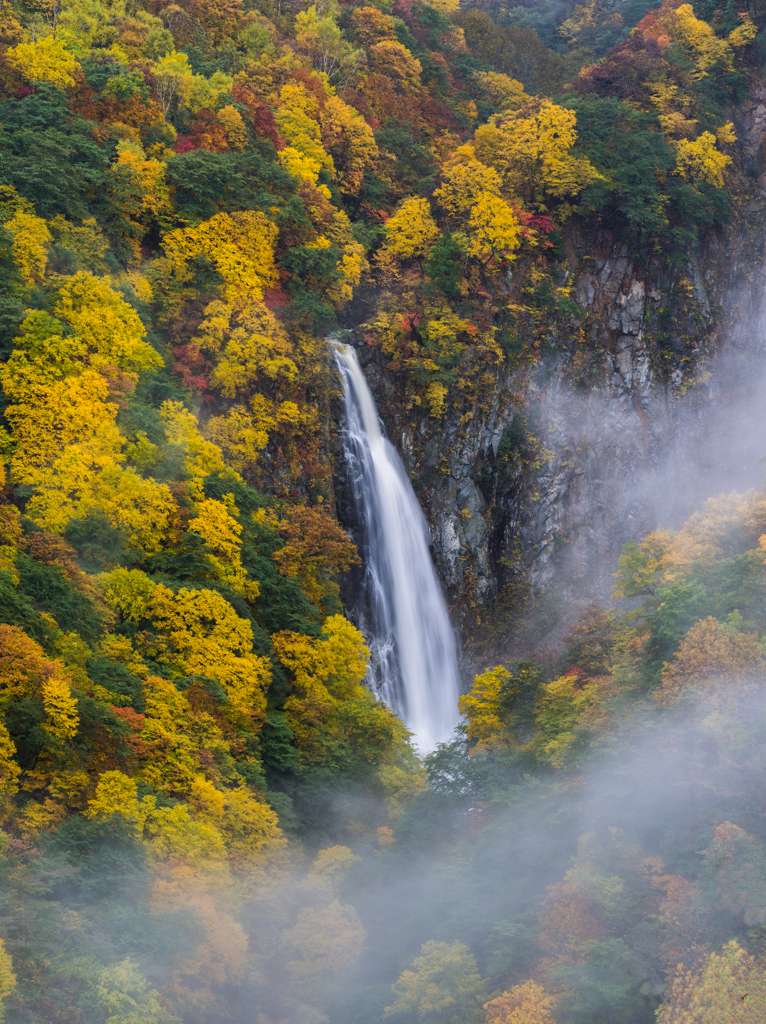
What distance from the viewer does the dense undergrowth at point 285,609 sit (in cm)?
2012

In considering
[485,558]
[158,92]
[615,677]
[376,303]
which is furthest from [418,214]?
[615,677]

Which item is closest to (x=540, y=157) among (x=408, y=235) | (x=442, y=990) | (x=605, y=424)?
(x=408, y=235)

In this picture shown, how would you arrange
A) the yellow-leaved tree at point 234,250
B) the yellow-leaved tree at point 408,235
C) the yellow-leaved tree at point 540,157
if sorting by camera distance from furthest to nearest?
the yellow-leaved tree at point 540,157, the yellow-leaved tree at point 408,235, the yellow-leaved tree at point 234,250

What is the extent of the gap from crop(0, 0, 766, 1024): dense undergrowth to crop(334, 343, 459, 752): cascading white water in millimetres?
1978

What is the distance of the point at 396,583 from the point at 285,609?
424 inches

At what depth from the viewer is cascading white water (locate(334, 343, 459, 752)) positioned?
132 feet

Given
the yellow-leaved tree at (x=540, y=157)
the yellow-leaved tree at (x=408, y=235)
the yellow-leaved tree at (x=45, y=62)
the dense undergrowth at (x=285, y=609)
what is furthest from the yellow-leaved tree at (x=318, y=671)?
the yellow-leaved tree at (x=540, y=157)

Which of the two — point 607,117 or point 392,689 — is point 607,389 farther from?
point 392,689

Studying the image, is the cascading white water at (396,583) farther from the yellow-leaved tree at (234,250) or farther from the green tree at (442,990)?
the green tree at (442,990)

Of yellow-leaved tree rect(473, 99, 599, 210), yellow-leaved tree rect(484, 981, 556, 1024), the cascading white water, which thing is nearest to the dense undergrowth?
yellow-leaved tree rect(484, 981, 556, 1024)

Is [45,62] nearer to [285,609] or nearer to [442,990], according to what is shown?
[285,609]

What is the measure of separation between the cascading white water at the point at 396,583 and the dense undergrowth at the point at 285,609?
198 centimetres

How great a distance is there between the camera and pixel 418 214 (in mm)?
46688

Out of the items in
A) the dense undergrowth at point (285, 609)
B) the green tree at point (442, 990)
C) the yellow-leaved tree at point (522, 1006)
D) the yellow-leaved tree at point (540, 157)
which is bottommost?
the yellow-leaved tree at point (522, 1006)
